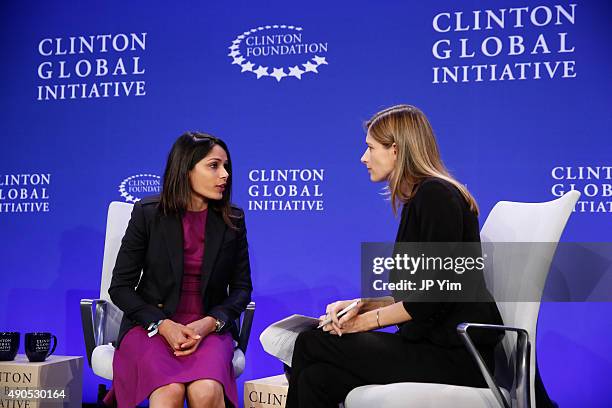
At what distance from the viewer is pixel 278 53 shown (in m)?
4.47

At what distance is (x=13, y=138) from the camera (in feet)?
16.3

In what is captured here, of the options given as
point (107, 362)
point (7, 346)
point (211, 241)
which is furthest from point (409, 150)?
point (7, 346)

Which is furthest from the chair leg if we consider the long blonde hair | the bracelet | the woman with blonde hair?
the long blonde hair

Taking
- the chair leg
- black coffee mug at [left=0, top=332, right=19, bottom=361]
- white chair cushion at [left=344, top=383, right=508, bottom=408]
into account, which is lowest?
the chair leg

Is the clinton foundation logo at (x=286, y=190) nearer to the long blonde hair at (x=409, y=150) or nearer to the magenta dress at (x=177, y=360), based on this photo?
the magenta dress at (x=177, y=360)

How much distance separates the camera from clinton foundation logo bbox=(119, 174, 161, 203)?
4.65 meters

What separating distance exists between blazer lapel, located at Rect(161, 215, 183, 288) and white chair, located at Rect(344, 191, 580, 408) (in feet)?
3.23

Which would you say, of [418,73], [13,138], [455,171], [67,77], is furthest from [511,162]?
[13,138]

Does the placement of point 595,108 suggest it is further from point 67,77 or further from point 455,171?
point 67,77

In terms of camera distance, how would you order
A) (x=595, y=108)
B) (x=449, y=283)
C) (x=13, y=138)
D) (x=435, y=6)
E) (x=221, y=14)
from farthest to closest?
(x=13, y=138), (x=221, y=14), (x=435, y=6), (x=595, y=108), (x=449, y=283)

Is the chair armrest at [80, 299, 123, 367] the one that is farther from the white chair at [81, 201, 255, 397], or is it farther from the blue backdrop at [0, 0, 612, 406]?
the blue backdrop at [0, 0, 612, 406]

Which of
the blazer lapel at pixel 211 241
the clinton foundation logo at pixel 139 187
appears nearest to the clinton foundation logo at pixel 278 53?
the clinton foundation logo at pixel 139 187

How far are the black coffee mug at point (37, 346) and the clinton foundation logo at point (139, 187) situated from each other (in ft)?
3.46

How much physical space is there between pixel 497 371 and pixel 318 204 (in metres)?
1.97
